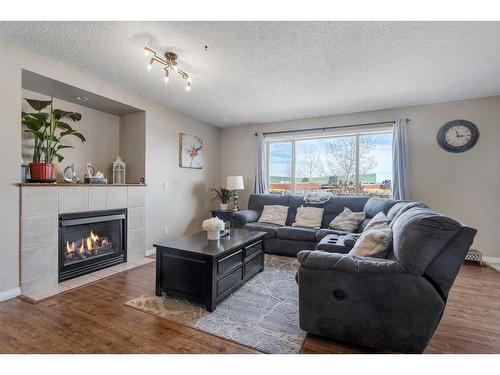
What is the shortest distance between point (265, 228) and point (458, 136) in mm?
3297

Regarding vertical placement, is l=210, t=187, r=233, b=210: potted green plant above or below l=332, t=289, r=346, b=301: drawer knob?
above

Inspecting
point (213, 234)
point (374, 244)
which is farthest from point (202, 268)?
point (374, 244)

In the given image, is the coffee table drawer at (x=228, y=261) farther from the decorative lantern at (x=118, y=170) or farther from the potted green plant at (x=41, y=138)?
the decorative lantern at (x=118, y=170)

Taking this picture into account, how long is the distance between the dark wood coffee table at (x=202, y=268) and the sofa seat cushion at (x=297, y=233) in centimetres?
126

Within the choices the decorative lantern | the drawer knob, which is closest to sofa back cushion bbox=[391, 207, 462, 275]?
the drawer knob

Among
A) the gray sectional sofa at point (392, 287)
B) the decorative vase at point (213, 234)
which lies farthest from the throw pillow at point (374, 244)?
the decorative vase at point (213, 234)

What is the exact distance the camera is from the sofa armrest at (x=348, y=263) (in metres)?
1.63

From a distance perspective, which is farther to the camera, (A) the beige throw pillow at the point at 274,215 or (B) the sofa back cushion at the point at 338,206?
(A) the beige throw pillow at the point at 274,215

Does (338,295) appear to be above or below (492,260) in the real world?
above

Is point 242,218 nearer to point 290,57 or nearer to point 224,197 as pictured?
point 224,197

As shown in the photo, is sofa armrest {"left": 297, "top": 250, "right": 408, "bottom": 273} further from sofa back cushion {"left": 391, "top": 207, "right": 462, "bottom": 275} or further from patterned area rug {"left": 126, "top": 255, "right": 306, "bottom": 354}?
patterned area rug {"left": 126, "top": 255, "right": 306, "bottom": 354}

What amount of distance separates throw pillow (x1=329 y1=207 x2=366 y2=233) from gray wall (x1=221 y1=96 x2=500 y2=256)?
1131mm

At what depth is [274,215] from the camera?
Answer: 4.50 meters

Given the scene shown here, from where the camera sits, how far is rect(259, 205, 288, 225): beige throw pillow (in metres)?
4.43
